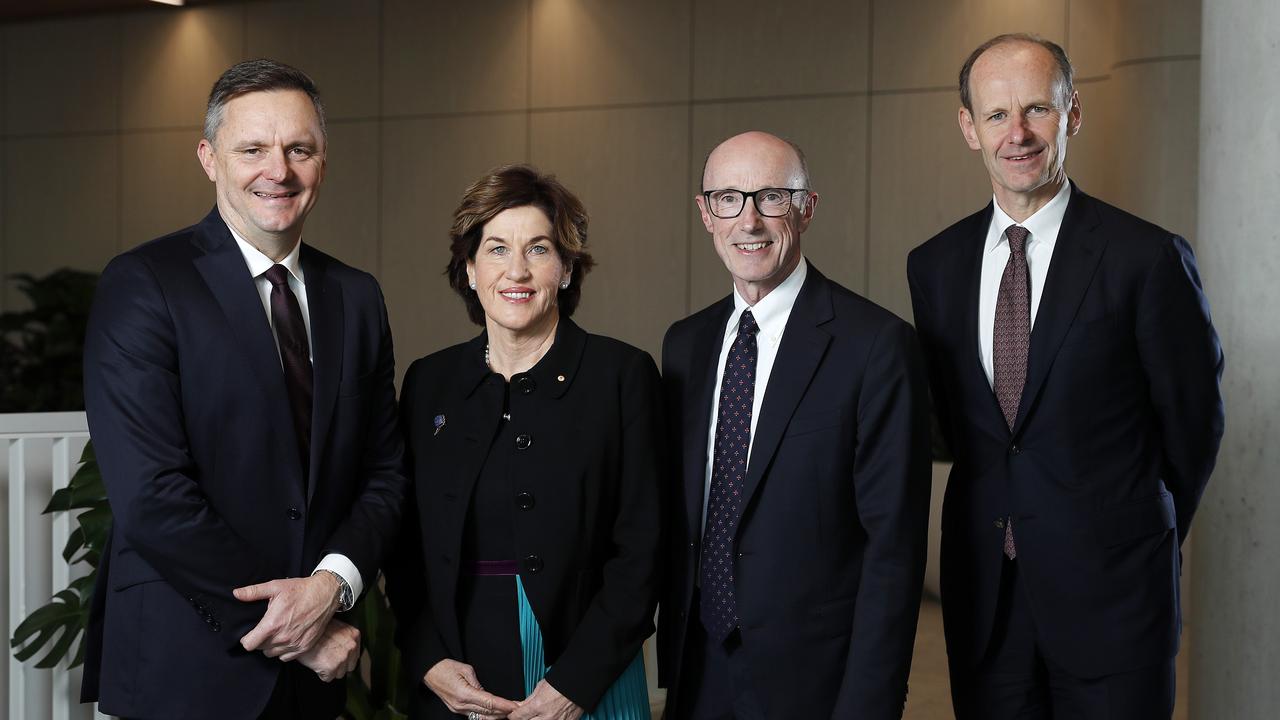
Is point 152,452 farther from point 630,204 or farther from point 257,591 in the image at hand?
point 630,204

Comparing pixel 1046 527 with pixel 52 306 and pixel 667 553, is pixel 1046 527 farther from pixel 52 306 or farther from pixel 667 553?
pixel 52 306

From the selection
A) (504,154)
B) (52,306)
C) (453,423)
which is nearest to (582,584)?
(453,423)

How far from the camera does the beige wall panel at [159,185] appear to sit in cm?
948

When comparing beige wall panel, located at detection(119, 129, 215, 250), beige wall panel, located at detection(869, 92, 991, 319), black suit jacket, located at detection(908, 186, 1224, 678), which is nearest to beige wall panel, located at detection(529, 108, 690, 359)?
beige wall panel, located at detection(869, 92, 991, 319)

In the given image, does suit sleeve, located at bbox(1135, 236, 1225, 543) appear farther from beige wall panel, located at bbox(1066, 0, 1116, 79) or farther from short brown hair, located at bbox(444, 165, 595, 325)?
beige wall panel, located at bbox(1066, 0, 1116, 79)

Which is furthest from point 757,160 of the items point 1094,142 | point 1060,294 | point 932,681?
point 1094,142

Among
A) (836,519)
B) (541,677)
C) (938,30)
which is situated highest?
(938,30)

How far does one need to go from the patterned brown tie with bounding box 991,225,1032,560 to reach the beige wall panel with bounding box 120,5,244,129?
27.4 ft

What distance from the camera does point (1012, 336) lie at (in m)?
2.34

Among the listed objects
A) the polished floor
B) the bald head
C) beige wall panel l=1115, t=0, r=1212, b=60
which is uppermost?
beige wall panel l=1115, t=0, r=1212, b=60

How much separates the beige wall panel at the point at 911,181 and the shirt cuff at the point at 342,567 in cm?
585

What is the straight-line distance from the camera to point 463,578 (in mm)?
2297

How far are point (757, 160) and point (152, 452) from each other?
4.05 feet

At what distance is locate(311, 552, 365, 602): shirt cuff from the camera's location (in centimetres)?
217
